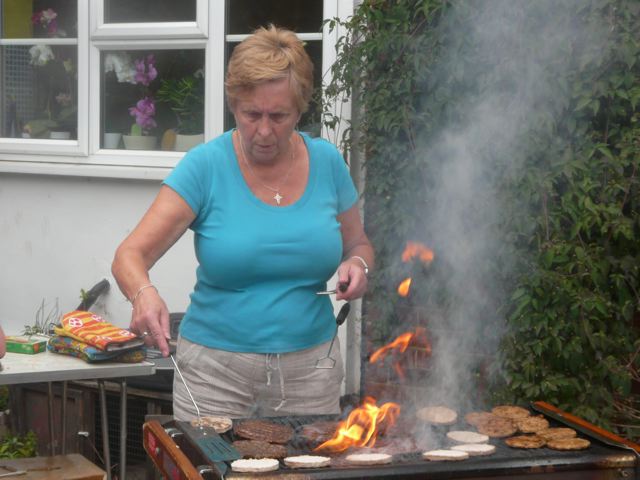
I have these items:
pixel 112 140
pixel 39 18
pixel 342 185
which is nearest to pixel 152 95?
→ pixel 112 140

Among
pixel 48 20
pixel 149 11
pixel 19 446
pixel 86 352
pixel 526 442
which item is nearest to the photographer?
pixel 526 442

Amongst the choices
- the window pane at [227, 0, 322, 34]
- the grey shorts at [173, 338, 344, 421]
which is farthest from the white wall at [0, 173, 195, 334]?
the grey shorts at [173, 338, 344, 421]

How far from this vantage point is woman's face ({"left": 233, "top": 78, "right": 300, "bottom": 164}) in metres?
3.16

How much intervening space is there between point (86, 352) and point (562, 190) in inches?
90.7

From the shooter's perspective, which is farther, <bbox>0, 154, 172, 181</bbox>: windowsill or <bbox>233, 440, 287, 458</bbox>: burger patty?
<bbox>0, 154, 172, 181</bbox>: windowsill

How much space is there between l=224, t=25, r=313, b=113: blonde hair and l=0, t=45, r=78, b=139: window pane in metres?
3.80

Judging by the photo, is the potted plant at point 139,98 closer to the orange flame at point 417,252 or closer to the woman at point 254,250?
the orange flame at point 417,252

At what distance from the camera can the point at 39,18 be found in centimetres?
689

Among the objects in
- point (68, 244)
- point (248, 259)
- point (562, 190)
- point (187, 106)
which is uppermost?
point (187, 106)

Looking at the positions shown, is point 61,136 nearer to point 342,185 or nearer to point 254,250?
point 342,185

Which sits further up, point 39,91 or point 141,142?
point 39,91

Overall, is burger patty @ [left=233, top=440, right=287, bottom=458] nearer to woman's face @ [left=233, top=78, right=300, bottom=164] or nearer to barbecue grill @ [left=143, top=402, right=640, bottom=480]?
barbecue grill @ [left=143, top=402, right=640, bottom=480]

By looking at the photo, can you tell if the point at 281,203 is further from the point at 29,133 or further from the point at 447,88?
the point at 29,133

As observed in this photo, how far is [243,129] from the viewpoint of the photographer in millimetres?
3221
